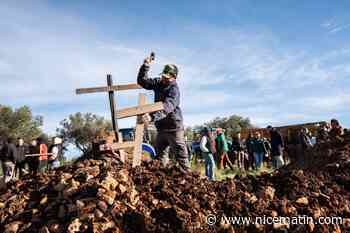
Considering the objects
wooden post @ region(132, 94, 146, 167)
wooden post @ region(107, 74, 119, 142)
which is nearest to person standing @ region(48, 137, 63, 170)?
wooden post @ region(107, 74, 119, 142)

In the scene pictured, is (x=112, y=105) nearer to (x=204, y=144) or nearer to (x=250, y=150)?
(x=204, y=144)

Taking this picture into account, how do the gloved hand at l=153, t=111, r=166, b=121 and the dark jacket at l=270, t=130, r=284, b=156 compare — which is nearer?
the gloved hand at l=153, t=111, r=166, b=121

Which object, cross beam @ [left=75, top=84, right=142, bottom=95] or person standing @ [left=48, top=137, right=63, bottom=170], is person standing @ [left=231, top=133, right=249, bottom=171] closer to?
person standing @ [left=48, top=137, right=63, bottom=170]

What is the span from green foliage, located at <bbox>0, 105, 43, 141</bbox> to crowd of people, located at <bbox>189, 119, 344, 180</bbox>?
3388cm

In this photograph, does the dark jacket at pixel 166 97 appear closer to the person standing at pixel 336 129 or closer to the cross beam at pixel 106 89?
the cross beam at pixel 106 89

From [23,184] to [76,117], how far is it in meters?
63.3

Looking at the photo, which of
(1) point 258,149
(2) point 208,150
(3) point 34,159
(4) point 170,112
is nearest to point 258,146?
(1) point 258,149

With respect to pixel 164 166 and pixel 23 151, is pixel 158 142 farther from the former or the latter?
pixel 23 151

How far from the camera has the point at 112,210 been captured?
11.8 ft

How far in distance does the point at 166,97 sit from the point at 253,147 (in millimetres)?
9539

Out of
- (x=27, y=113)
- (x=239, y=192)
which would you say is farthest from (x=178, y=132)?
(x=27, y=113)

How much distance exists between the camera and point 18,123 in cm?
4591

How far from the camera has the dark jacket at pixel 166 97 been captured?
5296mm

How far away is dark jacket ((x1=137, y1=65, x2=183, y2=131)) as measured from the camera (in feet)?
17.4
